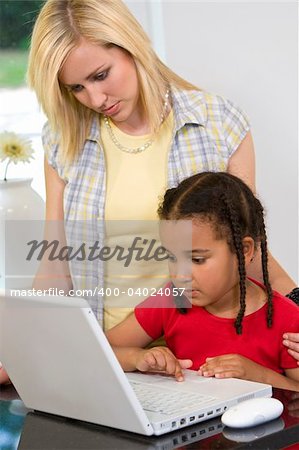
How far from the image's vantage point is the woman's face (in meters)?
1.94

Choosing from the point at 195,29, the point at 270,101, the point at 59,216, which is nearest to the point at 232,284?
the point at 59,216

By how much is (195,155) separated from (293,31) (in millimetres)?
735

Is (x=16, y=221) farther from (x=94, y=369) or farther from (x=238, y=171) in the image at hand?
(x=94, y=369)

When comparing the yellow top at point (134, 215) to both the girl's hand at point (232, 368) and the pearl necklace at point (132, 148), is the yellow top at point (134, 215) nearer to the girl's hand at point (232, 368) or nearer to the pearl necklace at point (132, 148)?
the pearl necklace at point (132, 148)

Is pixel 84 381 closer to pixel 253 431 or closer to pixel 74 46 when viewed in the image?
pixel 253 431

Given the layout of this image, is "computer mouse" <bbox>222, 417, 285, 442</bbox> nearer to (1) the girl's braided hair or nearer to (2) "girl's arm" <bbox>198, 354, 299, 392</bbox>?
(2) "girl's arm" <bbox>198, 354, 299, 392</bbox>

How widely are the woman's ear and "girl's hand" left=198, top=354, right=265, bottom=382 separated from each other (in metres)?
0.23

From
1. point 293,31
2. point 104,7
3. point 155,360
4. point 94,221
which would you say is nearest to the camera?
point 155,360

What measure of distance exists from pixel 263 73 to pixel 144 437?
160cm

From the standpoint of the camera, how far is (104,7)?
1959 mm

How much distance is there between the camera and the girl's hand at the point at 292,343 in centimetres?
161

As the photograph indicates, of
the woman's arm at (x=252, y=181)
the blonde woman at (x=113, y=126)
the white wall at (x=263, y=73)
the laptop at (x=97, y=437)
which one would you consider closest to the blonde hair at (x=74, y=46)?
the blonde woman at (x=113, y=126)

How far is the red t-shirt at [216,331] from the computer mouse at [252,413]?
0.33 metres

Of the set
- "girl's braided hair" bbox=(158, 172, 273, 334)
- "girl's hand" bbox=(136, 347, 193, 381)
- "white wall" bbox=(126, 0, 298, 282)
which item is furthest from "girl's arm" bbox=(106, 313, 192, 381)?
"white wall" bbox=(126, 0, 298, 282)
